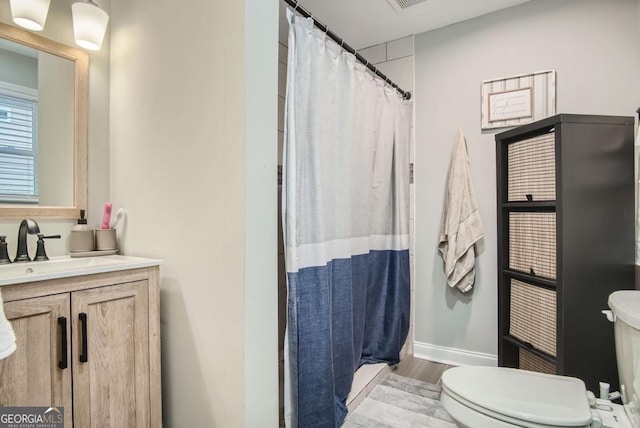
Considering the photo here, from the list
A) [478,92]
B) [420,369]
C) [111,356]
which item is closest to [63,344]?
[111,356]

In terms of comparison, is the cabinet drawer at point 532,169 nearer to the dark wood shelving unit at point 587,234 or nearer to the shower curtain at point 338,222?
the dark wood shelving unit at point 587,234

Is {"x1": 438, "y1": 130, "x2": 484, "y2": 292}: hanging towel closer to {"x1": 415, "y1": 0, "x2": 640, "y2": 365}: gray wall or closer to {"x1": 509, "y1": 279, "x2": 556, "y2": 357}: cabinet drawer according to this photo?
{"x1": 415, "y1": 0, "x2": 640, "y2": 365}: gray wall

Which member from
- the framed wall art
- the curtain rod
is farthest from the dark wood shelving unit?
the curtain rod

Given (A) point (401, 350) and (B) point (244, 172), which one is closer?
(B) point (244, 172)

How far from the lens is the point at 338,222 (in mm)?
1720

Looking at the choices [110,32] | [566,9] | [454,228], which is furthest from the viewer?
[454,228]

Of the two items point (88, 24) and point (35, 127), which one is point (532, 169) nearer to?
point (88, 24)

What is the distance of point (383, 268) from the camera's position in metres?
2.23

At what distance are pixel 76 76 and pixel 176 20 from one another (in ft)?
1.88

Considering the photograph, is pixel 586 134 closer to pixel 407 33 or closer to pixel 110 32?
pixel 407 33

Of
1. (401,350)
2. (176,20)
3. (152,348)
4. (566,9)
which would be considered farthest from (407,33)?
(152,348)

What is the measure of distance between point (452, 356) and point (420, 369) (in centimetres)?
26

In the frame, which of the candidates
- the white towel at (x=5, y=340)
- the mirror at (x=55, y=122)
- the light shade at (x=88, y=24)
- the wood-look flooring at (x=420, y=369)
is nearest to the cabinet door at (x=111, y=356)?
the white towel at (x=5, y=340)

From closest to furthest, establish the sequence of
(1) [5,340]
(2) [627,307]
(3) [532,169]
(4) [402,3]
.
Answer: (1) [5,340] < (2) [627,307] < (3) [532,169] < (4) [402,3]
